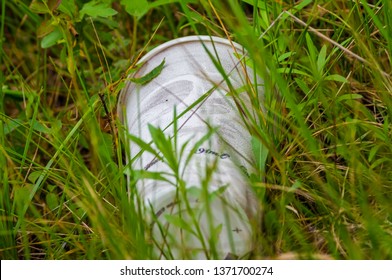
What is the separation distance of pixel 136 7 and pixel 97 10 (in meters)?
0.11

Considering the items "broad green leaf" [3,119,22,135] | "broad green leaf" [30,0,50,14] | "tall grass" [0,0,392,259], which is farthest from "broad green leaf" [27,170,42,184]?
"broad green leaf" [30,0,50,14]

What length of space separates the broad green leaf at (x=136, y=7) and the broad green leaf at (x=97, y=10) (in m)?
0.04

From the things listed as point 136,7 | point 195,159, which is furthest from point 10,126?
point 195,159

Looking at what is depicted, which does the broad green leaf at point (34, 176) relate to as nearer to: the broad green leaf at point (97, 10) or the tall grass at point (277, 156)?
the tall grass at point (277, 156)

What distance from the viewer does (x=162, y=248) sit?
1.47 m

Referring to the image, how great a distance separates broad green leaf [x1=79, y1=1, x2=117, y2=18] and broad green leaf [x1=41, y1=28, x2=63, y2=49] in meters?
0.08

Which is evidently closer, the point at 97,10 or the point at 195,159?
the point at 195,159

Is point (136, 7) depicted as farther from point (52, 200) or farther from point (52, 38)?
point (52, 200)

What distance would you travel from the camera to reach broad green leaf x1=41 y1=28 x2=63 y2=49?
202 cm

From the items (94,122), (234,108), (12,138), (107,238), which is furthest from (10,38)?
(107,238)

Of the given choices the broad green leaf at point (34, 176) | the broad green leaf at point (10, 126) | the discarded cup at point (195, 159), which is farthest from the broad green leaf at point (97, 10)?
the broad green leaf at point (34, 176)

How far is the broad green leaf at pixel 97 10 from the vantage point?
1964mm

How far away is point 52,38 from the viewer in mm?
2025

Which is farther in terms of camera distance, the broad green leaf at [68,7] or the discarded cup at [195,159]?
the broad green leaf at [68,7]
